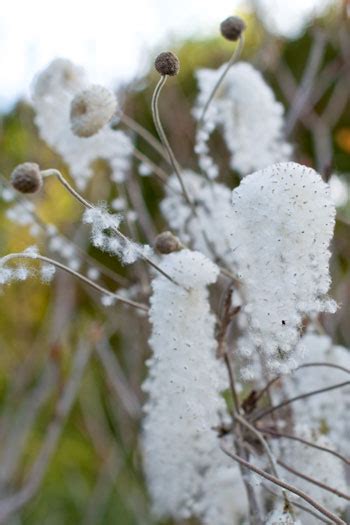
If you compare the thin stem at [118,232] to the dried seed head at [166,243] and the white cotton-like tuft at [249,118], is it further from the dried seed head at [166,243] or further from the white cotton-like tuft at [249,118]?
the white cotton-like tuft at [249,118]

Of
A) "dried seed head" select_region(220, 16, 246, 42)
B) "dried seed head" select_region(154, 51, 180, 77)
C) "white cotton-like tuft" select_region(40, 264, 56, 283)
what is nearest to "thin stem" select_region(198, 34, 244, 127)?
"dried seed head" select_region(220, 16, 246, 42)

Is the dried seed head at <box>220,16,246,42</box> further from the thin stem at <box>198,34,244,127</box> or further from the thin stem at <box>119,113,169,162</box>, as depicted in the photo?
the thin stem at <box>119,113,169,162</box>

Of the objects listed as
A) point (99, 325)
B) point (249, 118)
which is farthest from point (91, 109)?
point (99, 325)

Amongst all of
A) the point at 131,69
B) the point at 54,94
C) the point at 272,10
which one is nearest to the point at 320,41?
the point at 272,10

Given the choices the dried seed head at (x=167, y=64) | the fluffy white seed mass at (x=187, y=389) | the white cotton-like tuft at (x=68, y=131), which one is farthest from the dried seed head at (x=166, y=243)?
the white cotton-like tuft at (x=68, y=131)

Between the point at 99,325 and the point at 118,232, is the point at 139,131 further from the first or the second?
the point at 99,325

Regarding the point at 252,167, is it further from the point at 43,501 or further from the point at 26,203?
the point at 43,501

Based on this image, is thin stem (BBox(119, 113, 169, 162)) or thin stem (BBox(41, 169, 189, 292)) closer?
thin stem (BBox(41, 169, 189, 292))
